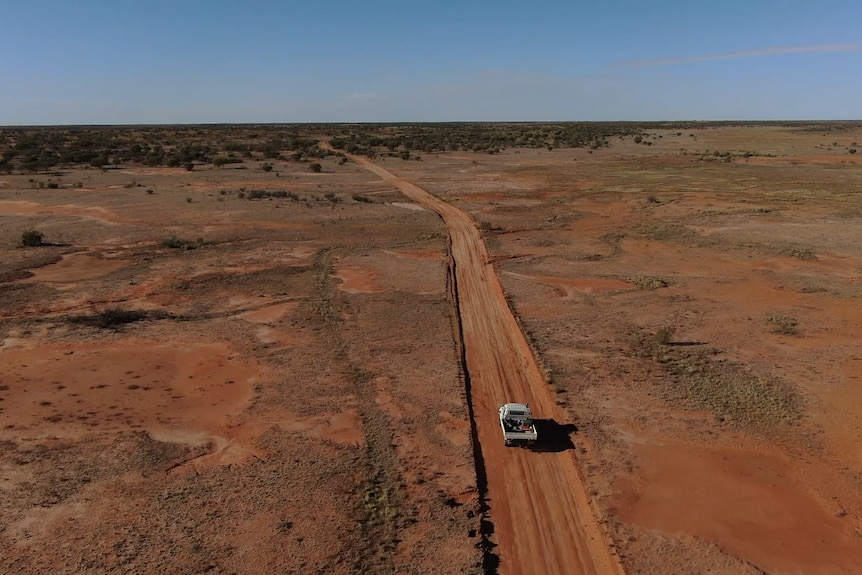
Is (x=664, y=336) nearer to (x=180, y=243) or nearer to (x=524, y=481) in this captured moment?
(x=524, y=481)

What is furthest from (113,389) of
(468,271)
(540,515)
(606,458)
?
(468,271)

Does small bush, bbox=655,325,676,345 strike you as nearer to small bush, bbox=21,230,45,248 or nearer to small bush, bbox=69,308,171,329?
small bush, bbox=69,308,171,329

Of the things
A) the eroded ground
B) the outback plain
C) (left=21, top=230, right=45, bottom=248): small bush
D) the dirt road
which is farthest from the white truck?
(left=21, top=230, right=45, bottom=248): small bush

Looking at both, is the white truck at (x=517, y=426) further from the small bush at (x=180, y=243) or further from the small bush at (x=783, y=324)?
the small bush at (x=180, y=243)

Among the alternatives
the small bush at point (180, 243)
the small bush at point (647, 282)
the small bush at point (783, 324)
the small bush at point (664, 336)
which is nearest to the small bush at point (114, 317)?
the small bush at point (180, 243)

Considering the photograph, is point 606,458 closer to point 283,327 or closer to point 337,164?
point 283,327

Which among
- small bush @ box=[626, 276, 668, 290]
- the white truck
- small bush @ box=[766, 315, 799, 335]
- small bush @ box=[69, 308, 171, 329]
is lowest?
the white truck

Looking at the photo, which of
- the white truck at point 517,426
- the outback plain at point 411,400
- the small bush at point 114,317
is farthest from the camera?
the small bush at point 114,317
